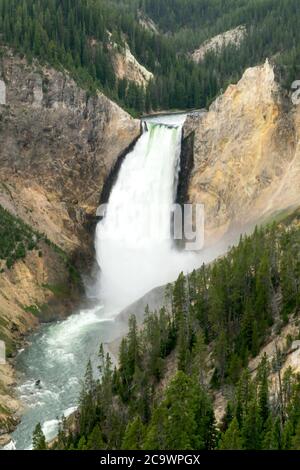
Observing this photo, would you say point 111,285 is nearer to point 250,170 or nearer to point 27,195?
point 27,195

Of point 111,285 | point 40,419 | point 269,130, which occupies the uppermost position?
point 269,130

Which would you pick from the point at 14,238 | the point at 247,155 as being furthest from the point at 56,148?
the point at 247,155

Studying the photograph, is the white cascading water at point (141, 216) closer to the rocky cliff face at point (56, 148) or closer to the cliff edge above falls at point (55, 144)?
the rocky cliff face at point (56, 148)

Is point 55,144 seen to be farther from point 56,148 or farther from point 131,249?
point 131,249

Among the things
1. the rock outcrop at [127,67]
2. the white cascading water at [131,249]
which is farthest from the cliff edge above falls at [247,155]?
the rock outcrop at [127,67]

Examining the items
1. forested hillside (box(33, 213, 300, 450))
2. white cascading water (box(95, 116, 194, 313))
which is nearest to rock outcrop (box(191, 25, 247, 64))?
white cascading water (box(95, 116, 194, 313))
